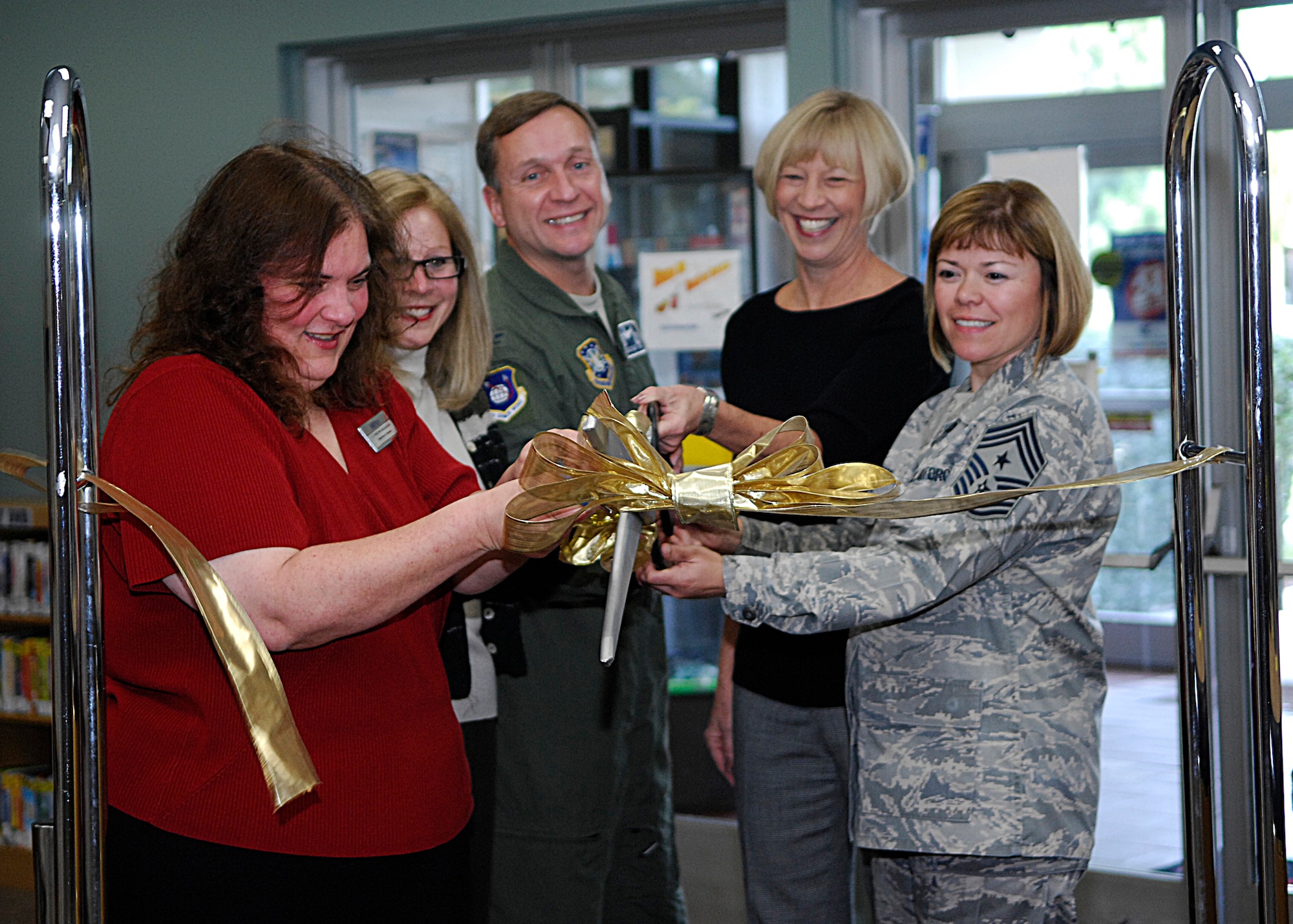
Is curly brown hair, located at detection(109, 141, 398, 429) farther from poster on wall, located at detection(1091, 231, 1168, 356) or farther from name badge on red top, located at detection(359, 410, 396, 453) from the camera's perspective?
poster on wall, located at detection(1091, 231, 1168, 356)

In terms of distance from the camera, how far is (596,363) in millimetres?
2373

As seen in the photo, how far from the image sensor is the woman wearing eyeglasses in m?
2.23

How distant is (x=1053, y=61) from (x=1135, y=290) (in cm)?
Result: 65

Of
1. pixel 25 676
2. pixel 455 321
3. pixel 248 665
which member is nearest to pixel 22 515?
pixel 25 676

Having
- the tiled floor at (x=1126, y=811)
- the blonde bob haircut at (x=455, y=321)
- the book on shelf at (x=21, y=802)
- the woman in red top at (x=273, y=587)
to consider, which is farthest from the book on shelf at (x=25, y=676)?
the woman in red top at (x=273, y=587)

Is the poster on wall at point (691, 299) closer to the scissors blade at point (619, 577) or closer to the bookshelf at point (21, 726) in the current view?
the bookshelf at point (21, 726)

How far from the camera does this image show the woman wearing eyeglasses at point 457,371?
2.23 meters

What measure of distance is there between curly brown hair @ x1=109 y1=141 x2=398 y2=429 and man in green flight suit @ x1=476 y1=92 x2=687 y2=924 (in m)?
0.73

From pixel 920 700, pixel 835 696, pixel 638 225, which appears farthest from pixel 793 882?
pixel 638 225

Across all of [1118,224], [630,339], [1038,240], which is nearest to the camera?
[1038,240]

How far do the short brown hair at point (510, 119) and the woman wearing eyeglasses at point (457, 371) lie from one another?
0.63 feet

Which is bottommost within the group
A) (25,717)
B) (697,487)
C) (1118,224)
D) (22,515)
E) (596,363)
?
(25,717)

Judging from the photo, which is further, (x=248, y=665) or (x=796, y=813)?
(x=796, y=813)

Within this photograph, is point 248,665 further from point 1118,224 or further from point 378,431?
point 1118,224
